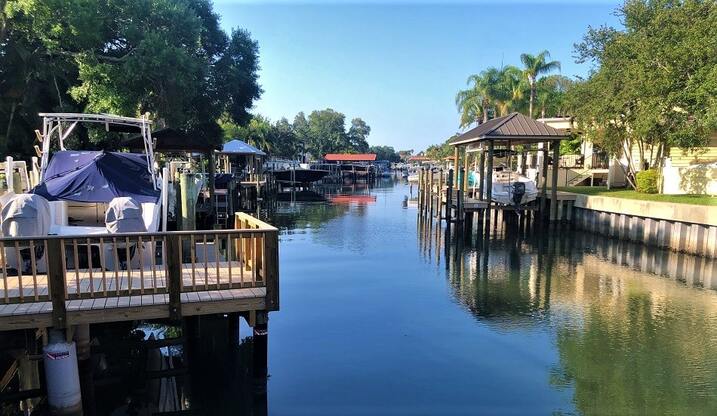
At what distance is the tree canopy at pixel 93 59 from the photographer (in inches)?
754

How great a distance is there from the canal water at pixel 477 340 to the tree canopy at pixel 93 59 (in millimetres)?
10594

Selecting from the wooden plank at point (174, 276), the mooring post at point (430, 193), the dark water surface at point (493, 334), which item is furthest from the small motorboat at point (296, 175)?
the wooden plank at point (174, 276)

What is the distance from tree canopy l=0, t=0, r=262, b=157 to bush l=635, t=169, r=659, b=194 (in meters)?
20.5

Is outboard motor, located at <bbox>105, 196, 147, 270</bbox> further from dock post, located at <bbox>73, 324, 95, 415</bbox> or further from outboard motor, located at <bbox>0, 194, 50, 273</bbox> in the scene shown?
dock post, located at <bbox>73, 324, 95, 415</bbox>

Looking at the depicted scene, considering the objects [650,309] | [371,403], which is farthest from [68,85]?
[650,309]

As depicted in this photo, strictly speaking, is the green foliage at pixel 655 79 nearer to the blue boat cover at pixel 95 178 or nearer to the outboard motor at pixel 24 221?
the blue boat cover at pixel 95 178

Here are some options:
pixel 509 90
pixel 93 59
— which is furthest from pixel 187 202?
pixel 509 90

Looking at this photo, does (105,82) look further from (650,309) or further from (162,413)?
(650,309)

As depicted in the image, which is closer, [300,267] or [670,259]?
[300,267]

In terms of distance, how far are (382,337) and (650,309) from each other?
20.4 ft

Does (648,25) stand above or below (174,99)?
above

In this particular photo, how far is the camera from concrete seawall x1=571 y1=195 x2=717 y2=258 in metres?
15.7

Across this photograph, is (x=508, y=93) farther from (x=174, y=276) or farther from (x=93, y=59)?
(x=174, y=276)

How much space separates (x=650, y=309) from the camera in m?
10.7
